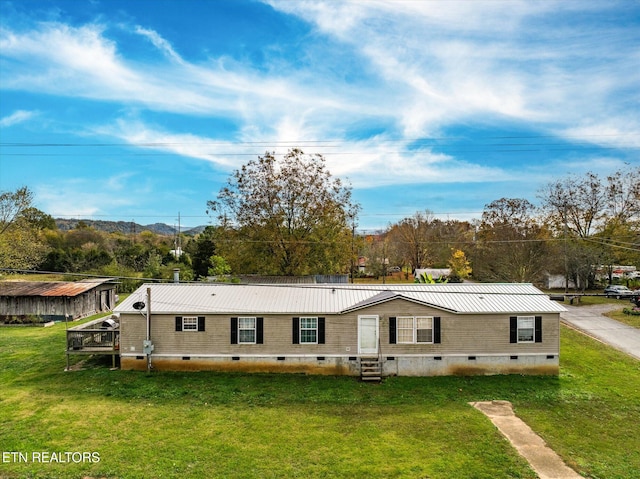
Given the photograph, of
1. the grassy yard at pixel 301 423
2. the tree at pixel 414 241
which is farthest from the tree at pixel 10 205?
the tree at pixel 414 241

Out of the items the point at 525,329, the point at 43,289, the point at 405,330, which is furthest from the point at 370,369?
the point at 43,289

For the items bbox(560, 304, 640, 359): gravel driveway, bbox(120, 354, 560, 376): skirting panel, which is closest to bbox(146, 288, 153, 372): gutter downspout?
bbox(120, 354, 560, 376): skirting panel

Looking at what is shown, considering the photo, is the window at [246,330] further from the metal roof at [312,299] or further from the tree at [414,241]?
the tree at [414,241]

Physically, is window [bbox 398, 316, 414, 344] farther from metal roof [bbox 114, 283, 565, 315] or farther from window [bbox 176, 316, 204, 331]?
window [bbox 176, 316, 204, 331]

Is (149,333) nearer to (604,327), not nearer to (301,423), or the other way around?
(301,423)

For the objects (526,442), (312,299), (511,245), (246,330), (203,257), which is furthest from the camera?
(203,257)

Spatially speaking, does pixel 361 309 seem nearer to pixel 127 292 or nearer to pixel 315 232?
pixel 315 232
